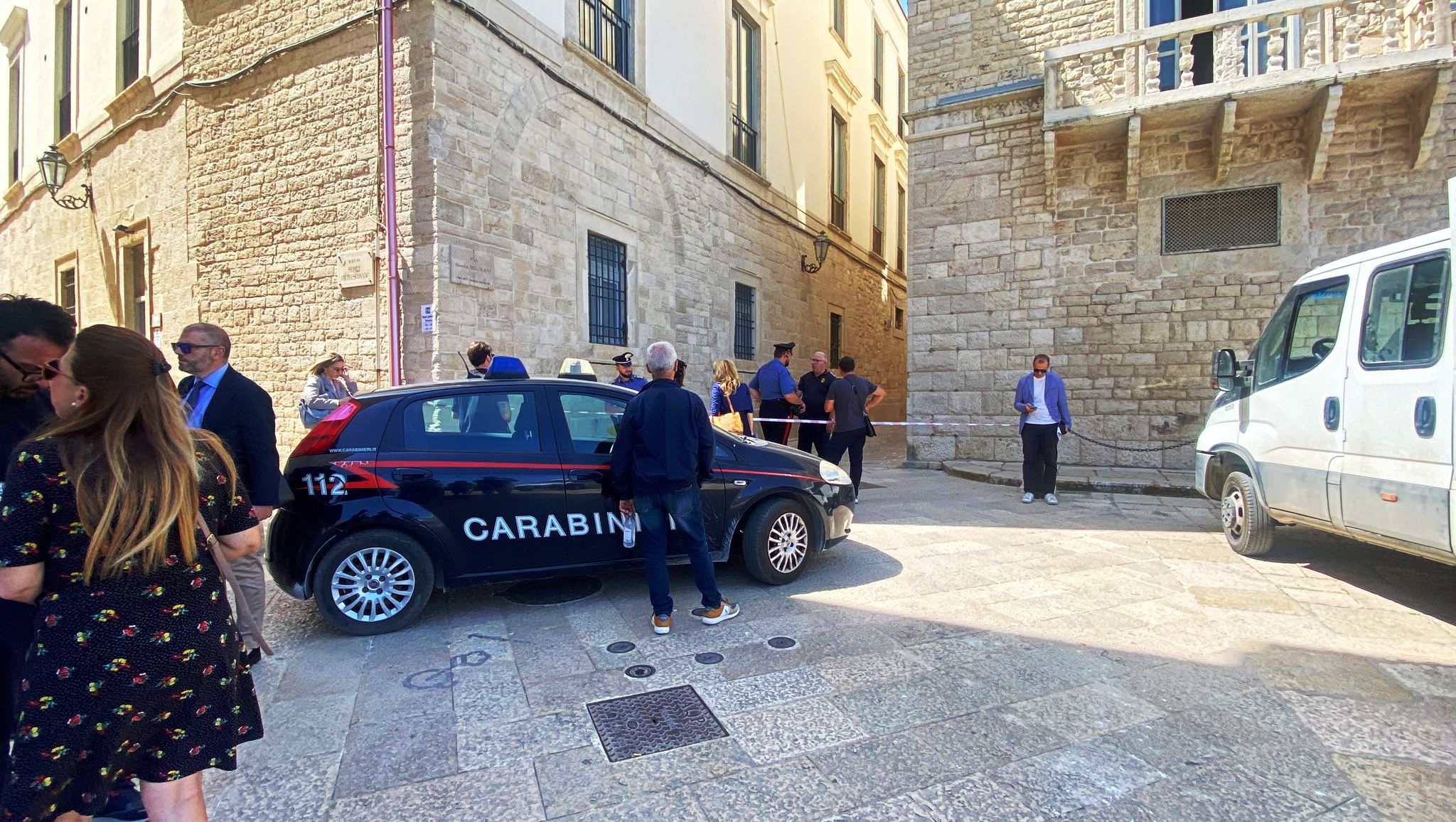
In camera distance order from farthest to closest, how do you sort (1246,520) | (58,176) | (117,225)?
(58,176) → (117,225) → (1246,520)

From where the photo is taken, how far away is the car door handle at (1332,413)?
448 centimetres

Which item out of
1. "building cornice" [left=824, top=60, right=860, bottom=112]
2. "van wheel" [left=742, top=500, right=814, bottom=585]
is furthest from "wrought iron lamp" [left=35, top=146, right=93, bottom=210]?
"building cornice" [left=824, top=60, right=860, bottom=112]

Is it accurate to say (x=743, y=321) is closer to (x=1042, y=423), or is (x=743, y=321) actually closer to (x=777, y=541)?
(x=1042, y=423)

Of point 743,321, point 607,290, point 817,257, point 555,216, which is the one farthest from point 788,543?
→ point 817,257

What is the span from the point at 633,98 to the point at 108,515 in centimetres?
1119

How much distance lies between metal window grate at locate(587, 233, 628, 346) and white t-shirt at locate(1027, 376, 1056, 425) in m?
6.11

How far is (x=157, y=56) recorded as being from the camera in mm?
10781

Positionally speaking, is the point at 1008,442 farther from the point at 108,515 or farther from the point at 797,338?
the point at 108,515

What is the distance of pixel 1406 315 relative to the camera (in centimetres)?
409

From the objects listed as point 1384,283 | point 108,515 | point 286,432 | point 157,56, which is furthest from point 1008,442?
point 157,56

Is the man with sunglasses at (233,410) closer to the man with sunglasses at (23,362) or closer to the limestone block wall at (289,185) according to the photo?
the man with sunglasses at (23,362)

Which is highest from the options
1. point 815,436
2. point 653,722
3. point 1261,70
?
point 1261,70

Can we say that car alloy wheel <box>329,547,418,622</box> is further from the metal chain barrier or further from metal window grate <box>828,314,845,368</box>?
metal window grate <box>828,314,845,368</box>

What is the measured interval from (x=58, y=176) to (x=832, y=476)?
1546 centimetres
